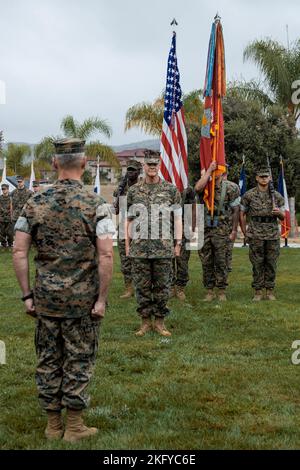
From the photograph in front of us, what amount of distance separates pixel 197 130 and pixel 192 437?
21643 millimetres

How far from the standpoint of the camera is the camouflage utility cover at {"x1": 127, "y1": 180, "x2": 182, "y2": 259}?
23.7 feet

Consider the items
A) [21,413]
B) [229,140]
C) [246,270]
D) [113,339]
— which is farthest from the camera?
[229,140]

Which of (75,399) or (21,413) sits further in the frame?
(21,413)

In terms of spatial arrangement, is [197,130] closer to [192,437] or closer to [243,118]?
[243,118]

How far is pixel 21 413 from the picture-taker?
466cm

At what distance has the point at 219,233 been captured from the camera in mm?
9508

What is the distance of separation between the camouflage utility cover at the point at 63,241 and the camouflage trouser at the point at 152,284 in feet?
10.5

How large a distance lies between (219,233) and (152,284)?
245 cm

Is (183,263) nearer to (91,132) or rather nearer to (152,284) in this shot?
(152,284)

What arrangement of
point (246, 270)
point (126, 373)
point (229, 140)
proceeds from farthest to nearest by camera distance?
point (229, 140)
point (246, 270)
point (126, 373)

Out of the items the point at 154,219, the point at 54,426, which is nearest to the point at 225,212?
the point at 154,219

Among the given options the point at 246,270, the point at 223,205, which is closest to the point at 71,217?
the point at 223,205

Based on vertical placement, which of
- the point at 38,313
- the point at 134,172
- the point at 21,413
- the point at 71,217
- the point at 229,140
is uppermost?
the point at 229,140

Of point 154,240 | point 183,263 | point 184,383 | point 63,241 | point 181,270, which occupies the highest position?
point 63,241
